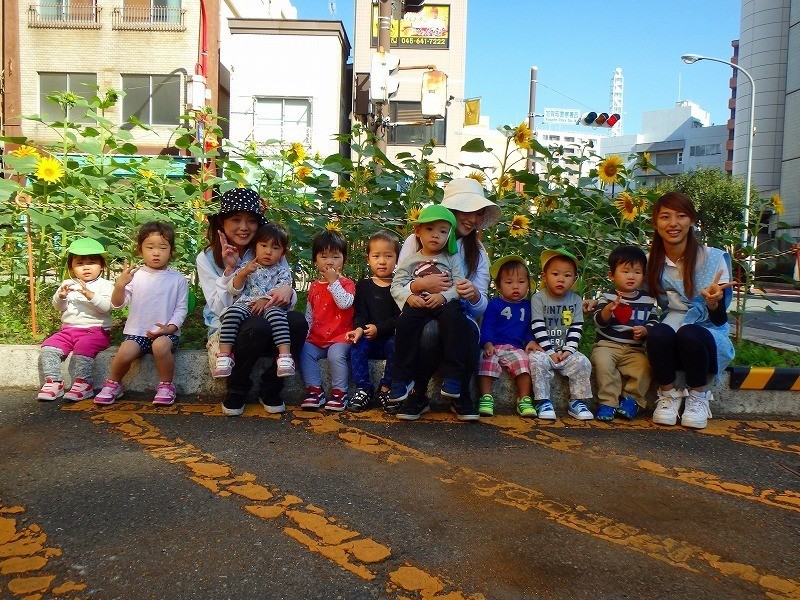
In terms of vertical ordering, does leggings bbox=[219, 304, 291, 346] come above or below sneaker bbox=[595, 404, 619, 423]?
above

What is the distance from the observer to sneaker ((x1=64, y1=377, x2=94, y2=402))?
150 inches

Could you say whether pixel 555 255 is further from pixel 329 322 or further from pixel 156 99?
pixel 156 99

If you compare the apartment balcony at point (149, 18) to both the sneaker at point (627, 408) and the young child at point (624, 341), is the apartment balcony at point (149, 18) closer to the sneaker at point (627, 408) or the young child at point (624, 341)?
the young child at point (624, 341)

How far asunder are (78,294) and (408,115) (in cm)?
2305

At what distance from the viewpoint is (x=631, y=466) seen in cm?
305

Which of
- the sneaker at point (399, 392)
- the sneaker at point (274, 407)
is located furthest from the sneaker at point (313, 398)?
the sneaker at point (399, 392)

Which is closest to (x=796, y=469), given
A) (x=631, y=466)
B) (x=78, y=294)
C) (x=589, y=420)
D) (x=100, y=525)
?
(x=631, y=466)

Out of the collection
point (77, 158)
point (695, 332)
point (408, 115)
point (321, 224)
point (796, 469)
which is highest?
point (408, 115)

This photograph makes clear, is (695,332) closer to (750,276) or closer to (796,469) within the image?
(796,469)

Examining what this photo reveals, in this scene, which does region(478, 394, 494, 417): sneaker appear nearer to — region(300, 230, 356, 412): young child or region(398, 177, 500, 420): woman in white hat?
region(398, 177, 500, 420): woman in white hat

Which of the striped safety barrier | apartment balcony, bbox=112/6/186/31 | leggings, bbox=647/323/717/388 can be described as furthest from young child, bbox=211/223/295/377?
apartment balcony, bbox=112/6/186/31

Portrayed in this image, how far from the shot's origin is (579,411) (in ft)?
12.6

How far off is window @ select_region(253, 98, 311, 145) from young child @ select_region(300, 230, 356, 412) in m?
20.7

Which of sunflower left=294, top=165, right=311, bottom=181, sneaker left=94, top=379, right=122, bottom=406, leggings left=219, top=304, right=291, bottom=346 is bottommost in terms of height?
sneaker left=94, top=379, right=122, bottom=406
